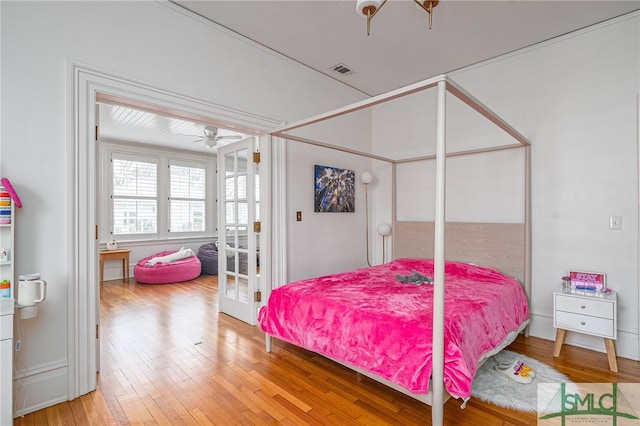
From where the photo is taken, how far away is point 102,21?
2.22 metres

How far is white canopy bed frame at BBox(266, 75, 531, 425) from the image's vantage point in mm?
1661

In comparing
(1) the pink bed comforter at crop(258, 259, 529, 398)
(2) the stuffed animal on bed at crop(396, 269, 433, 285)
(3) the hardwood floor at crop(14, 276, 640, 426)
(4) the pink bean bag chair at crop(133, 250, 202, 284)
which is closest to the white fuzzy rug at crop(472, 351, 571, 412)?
(3) the hardwood floor at crop(14, 276, 640, 426)

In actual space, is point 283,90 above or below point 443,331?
above

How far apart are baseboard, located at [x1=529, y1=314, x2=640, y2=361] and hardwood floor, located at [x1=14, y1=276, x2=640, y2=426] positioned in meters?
0.08

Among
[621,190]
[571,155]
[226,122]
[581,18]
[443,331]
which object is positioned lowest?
[443,331]

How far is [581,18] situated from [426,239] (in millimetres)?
2448

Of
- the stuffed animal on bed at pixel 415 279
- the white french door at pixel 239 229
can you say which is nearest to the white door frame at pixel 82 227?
the white french door at pixel 239 229

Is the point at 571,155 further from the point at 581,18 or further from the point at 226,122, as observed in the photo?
the point at 226,122

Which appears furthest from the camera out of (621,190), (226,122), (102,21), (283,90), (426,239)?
(426,239)

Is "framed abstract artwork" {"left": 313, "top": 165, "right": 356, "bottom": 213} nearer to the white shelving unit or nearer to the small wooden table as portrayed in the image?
the white shelving unit

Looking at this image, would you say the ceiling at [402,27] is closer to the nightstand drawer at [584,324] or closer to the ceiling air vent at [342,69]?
the ceiling air vent at [342,69]

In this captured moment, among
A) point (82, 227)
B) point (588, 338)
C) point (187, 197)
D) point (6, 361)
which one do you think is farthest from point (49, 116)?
point (187, 197)

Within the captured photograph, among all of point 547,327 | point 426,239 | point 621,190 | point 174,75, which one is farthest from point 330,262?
point 621,190

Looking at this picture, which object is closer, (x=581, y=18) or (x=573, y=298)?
(x=573, y=298)
